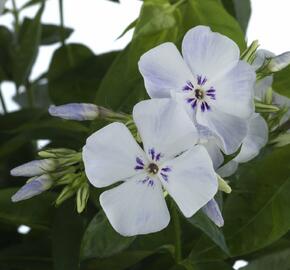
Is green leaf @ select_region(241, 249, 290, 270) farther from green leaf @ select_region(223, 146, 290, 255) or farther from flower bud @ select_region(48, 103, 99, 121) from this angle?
flower bud @ select_region(48, 103, 99, 121)

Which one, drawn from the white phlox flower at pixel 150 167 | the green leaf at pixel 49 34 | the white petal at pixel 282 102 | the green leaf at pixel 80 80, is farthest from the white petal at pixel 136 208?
the green leaf at pixel 49 34

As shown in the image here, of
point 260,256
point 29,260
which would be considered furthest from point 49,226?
point 260,256

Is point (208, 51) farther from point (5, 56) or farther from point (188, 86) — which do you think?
point (5, 56)

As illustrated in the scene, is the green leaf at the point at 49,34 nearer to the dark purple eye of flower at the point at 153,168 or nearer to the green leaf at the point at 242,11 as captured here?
the green leaf at the point at 242,11

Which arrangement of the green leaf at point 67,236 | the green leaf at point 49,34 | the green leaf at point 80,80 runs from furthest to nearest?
1. the green leaf at point 49,34
2. the green leaf at point 80,80
3. the green leaf at point 67,236

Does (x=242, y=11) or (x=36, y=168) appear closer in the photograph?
(x=36, y=168)

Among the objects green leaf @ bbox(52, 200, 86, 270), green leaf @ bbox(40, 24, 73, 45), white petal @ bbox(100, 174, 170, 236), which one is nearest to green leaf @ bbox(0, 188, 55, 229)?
green leaf @ bbox(52, 200, 86, 270)

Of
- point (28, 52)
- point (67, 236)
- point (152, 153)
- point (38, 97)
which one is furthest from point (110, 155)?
point (38, 97)
